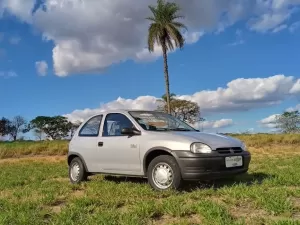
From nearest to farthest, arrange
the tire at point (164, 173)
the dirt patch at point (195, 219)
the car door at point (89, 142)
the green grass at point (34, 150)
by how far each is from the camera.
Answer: the dirt patch at point (195, 219) → the tire at point (164, 173) → the car door at point (89, 142) → the green grass at point (34, 150)

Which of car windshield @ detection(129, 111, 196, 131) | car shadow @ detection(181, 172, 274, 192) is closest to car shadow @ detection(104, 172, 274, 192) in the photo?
car shadow @ detection(181, 172, 274, 192)

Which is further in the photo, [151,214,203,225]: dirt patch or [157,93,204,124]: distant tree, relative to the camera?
[157,93,204,124]: distant tree

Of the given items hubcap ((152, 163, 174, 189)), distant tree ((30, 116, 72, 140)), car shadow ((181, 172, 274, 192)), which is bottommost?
car shadow ((181, 172, 274, 192))

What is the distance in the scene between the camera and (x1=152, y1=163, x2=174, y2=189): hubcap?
6.64 m

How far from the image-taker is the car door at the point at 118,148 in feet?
24.0

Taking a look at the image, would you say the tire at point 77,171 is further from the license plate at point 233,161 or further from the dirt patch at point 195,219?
the dirt patch at point 195,219

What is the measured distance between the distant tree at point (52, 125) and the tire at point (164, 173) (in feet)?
254

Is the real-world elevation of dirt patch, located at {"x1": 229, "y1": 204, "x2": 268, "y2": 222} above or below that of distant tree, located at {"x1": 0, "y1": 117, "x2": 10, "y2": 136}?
below

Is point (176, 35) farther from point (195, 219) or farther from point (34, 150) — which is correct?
point (195, 219)

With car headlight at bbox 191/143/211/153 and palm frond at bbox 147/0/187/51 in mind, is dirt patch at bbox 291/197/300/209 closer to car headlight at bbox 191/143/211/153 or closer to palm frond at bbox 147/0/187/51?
car headlight at bbox 191/143/211/153

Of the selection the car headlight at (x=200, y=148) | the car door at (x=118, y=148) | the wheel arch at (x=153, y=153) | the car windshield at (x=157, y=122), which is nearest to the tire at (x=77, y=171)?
the car door at (x=118, y=148)

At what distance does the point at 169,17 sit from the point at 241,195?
30.5 m

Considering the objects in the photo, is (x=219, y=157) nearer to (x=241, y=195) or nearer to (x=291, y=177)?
(x=241, y=195)

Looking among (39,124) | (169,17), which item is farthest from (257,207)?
(39,124)
